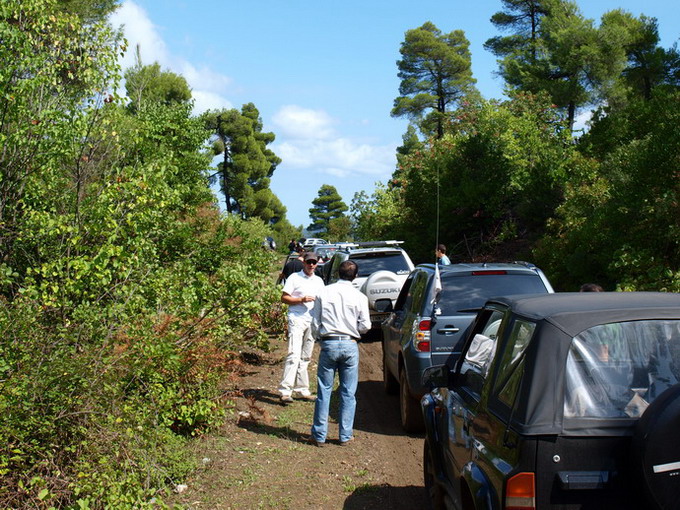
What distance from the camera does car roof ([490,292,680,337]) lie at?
11.6 ft

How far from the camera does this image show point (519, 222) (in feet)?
89.8

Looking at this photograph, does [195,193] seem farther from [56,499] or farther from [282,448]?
[56,499]

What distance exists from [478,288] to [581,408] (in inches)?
195

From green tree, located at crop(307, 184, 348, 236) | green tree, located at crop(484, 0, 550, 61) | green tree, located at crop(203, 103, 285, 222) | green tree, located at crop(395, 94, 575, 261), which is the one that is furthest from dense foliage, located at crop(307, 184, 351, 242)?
green tree, located at crop(395, 94, 575, 261)

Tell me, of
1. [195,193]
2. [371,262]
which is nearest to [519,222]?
[371,262]

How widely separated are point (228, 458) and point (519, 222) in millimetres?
21284

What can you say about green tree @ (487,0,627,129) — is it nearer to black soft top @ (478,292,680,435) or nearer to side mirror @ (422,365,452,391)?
side mirror @ (422,365,452,391)

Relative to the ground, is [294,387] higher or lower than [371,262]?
lower

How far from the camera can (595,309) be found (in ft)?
12.0

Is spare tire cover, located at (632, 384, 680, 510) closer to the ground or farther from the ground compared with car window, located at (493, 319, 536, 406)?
closer to the ground

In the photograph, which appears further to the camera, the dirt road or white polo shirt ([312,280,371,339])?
white polo shirt ([312,280,371,339])

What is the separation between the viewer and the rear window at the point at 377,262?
16578 millimetres

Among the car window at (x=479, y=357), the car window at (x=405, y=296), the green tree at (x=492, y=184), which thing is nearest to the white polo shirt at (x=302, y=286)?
the car window at (x=405, y=296)

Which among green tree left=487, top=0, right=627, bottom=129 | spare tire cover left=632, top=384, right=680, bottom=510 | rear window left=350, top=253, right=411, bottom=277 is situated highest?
green tree left=487, top=0, right=627, bottom=129
